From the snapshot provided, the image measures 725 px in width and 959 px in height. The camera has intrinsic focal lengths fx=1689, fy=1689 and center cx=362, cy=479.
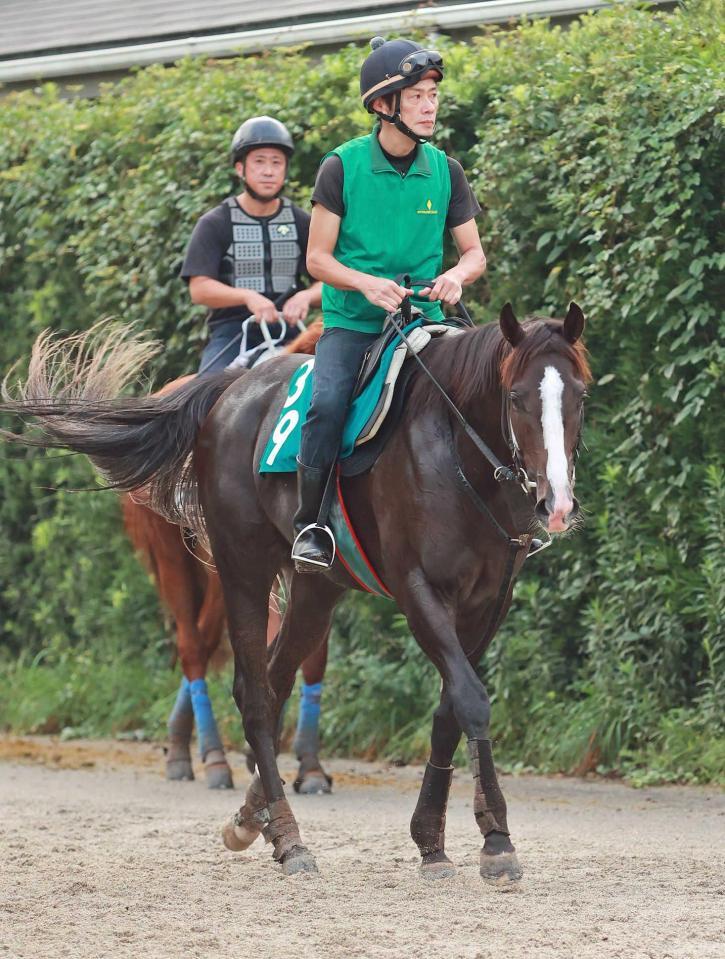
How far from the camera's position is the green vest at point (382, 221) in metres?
6.64

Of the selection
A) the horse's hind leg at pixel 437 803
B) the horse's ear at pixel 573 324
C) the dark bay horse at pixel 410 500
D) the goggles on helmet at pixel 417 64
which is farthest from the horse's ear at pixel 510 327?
the horse's hind leg at pixel 437 803

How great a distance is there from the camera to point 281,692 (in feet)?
24.2

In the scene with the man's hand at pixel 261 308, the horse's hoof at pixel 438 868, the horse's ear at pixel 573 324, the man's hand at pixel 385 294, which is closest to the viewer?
the horse's ear at pixel 573 324

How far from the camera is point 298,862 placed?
655 cm

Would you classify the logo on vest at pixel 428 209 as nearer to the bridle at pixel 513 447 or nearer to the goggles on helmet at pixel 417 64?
the goggles on helmet at pixel 417 64

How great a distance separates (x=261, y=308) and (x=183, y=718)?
2541 mm

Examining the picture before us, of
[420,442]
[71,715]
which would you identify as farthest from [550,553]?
[71,715]

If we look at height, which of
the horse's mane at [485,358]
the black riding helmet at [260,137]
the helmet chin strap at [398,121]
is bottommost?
the horse's mane at [485,358]

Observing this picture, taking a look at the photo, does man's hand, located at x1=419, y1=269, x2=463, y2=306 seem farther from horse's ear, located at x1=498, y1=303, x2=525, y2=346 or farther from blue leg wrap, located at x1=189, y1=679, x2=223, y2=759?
blue leg wrap, located at x1=189, y1=679, x2=223, y2=759

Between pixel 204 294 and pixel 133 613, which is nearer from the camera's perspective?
pixel 204 294

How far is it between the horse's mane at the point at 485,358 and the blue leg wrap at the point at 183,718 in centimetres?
398

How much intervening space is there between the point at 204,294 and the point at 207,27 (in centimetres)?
692

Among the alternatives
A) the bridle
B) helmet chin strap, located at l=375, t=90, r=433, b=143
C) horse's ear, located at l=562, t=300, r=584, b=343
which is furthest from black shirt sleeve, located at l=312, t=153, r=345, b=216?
horse's ear, located at l=562, t=300, r=584, b=343

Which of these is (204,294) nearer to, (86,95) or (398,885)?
(398,885)
